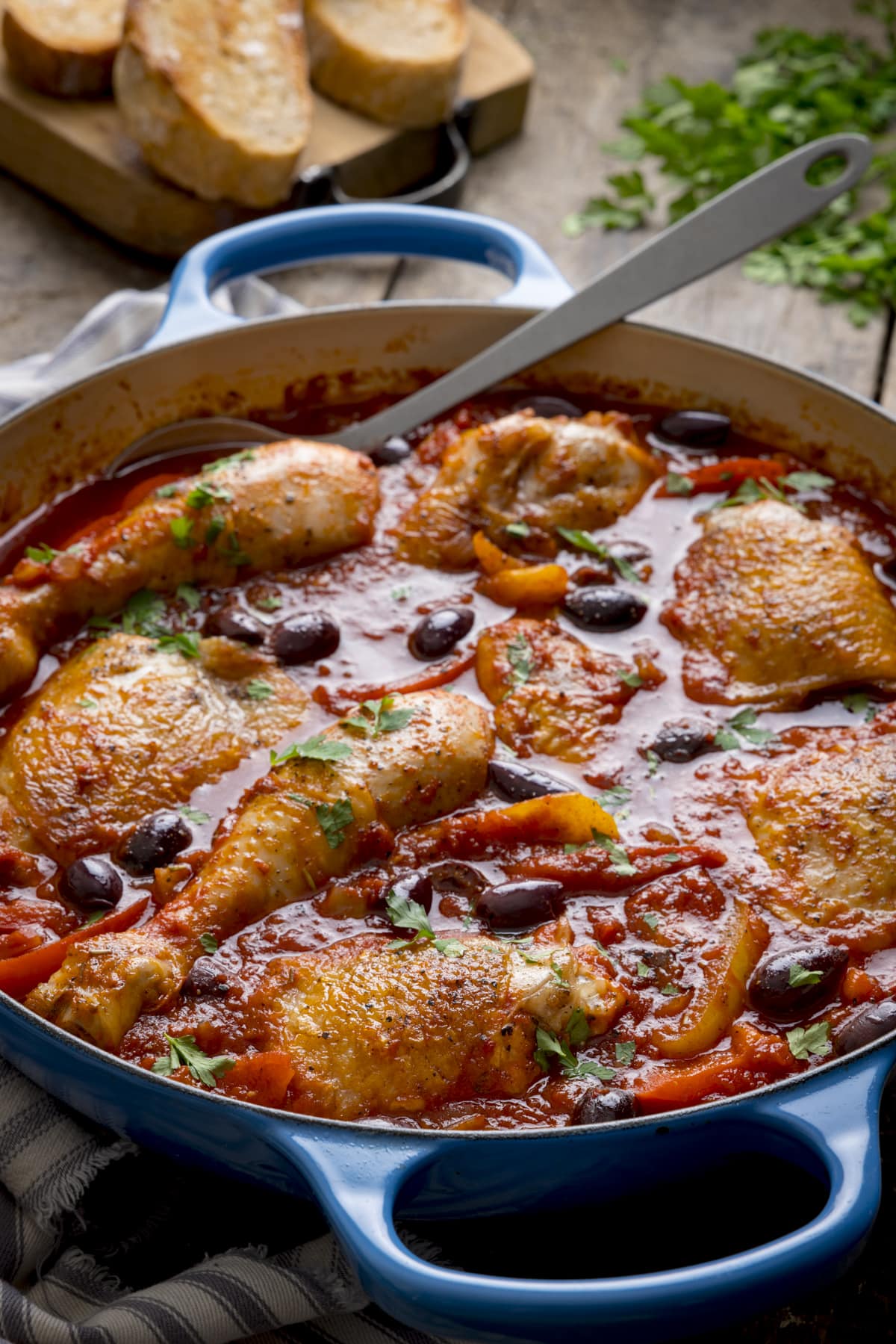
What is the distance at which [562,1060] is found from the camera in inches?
104

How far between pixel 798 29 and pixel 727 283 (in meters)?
1.79

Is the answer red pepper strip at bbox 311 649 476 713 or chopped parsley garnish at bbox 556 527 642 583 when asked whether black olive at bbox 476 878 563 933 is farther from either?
chopped parsley garnish at bbox 556 527 642 583

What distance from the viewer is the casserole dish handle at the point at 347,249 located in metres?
3.85

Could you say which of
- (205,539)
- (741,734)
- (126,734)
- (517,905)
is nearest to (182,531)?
(205,539)

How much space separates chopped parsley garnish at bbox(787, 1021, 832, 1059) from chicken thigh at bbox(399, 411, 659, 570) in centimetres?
145

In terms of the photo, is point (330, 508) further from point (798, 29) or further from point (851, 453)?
point (798, 29)

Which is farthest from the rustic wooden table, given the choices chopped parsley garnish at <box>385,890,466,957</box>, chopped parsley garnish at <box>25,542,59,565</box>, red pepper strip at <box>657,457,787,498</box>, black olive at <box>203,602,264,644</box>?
chopped parsley garnish at <box>385,890,466,957</box>

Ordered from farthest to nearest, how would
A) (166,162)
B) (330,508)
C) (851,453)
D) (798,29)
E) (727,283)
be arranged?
(798,29), (727,283), (166,162), (851,453), (330,508)

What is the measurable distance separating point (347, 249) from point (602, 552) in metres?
1.15

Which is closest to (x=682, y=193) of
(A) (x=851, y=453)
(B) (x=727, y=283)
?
(B) (x=727, y=283)

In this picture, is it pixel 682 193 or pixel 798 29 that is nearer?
pixel 682 193

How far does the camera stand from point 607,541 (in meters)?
3.70

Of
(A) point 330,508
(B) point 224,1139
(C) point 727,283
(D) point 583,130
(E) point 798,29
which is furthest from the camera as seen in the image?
(E) point 798,29

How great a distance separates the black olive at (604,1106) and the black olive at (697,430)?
6.61ft
